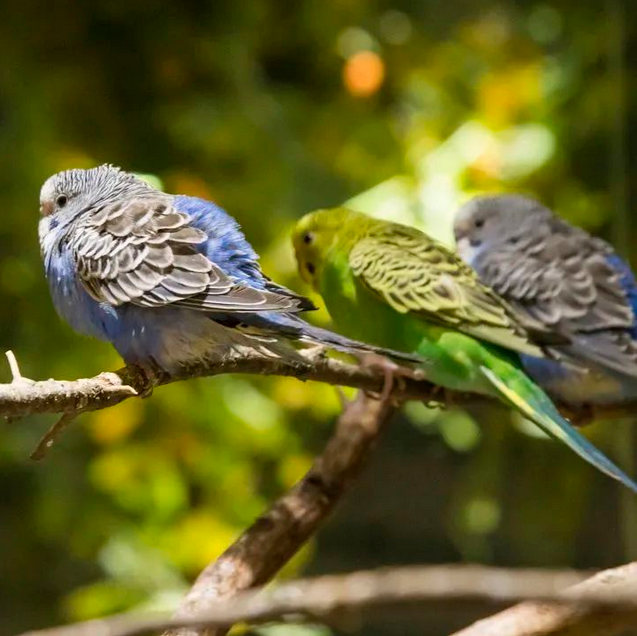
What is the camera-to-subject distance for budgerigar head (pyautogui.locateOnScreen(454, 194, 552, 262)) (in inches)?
77.2

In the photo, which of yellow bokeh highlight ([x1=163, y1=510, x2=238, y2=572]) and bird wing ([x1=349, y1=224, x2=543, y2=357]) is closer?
bird wing ([x1=349, y1=224, x2=543, y2=357])

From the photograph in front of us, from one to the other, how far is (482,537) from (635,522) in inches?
20.2

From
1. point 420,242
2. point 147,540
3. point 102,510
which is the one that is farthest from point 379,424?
point 102,510

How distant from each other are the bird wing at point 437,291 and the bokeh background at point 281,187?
2.09 feet

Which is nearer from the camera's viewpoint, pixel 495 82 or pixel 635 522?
pixel 635 522

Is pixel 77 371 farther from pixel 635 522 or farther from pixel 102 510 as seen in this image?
pixel 635 522

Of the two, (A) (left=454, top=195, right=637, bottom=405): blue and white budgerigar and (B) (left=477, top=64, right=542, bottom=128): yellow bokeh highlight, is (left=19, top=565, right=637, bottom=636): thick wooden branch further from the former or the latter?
(B) (left=477, top=64, right=542, bottom=128): yellow bokeh highlight

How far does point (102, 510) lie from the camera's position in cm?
244

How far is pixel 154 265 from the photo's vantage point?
126 cm

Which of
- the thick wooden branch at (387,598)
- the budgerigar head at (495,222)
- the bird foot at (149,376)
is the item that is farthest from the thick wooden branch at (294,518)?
the thick wooden branch at (387,598)

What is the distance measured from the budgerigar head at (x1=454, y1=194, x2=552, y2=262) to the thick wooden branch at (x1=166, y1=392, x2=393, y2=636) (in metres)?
0.49

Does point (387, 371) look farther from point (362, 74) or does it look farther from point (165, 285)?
point (362, 74)

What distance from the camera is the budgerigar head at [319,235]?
5.82 ft

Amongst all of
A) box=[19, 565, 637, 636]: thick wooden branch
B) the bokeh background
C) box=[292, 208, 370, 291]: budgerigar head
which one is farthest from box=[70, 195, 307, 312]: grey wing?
A: the bokeh background
